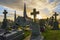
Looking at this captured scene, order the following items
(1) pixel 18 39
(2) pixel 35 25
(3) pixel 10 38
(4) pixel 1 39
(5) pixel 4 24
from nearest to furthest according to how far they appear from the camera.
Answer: (4) pixel 1 39 → (3) pixel 10 38 → (2) pixel 35 25 → (1) pixel 18 39 → (5) pixel 4 24

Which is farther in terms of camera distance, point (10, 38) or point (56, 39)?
point (56, 39)

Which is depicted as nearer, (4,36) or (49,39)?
(4,36)

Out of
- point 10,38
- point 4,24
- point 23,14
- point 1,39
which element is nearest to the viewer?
point 1,39

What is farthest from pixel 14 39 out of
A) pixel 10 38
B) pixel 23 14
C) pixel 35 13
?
pixel 23 14

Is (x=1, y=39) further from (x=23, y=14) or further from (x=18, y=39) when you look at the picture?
(x=23, y=14)

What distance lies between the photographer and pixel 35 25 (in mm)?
17656

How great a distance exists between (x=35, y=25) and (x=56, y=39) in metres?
3.92

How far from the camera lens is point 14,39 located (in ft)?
58.0

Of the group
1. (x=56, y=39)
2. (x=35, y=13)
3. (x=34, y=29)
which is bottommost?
(x=56, y=39)

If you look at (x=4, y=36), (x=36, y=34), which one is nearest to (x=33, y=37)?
(x=36, y=34)

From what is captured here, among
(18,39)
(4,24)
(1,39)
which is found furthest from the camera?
(4,24)

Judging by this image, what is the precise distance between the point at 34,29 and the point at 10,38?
291 centimetres

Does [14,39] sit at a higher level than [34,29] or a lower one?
lower

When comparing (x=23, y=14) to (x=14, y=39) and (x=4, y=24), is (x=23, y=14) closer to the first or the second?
(x=4, y=24)
